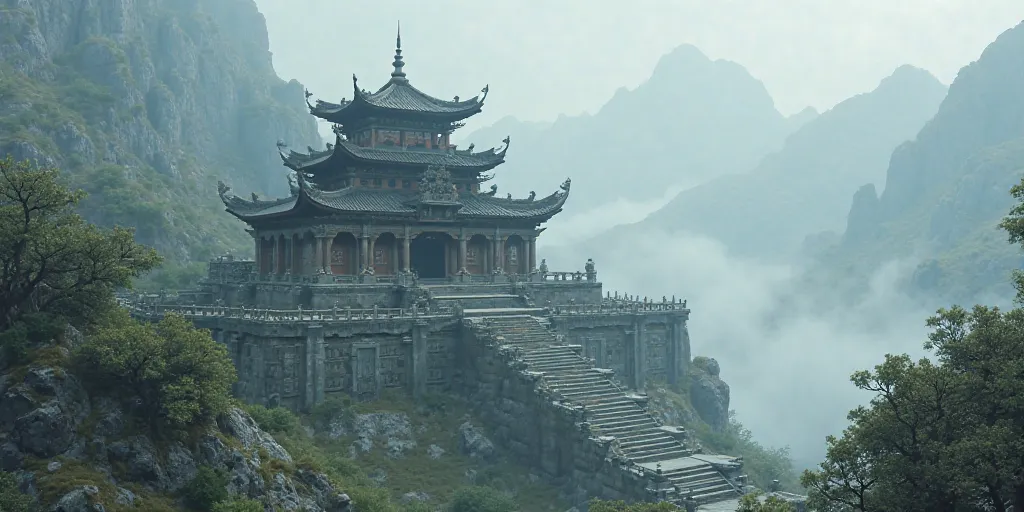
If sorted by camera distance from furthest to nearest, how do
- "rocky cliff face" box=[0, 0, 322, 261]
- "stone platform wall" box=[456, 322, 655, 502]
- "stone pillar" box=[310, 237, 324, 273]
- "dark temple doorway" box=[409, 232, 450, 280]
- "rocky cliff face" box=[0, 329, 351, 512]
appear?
"rocky cliff face" box=[0, 0, 322, 261] → "dark temple doorway" box=[409, 232, 450, 280] → "stone pillar" box=[310, 237, 324, 273] → "stone platform wall" box=[456, 322, 655, 502] → "rocky cliff face" box=[0, 329, 351, 512]

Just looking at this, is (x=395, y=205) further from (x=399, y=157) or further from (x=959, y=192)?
(x=959, y=192)

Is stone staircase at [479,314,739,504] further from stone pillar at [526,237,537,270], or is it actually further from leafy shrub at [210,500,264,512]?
leafy shrub at [210,500,264,512]

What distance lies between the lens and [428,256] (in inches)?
1965

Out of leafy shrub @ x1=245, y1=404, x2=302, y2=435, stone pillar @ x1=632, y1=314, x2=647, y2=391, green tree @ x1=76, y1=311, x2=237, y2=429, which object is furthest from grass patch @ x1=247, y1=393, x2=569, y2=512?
stone pillar @ x1=632, y1=314, x2=647, y2=391

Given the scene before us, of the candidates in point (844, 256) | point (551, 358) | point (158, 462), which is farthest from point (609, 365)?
point (844, 256)

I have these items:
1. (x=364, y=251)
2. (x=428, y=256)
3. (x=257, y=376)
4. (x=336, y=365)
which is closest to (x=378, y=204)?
(x=364, y=251)

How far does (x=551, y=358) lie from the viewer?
37.0 m

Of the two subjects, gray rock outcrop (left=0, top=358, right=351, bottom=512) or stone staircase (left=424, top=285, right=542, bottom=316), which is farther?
stone staircase (left=424, top=285, right=542, bottom=316)

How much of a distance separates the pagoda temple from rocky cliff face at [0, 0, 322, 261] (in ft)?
143

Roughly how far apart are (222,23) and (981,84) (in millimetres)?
128501

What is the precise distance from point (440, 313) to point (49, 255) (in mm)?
18066

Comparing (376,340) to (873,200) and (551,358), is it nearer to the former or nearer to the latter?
(551,358)

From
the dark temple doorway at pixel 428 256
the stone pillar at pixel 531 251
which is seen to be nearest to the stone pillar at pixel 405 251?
the dark temple doorway at pixel 428 256

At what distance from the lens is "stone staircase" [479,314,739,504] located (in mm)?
30594
